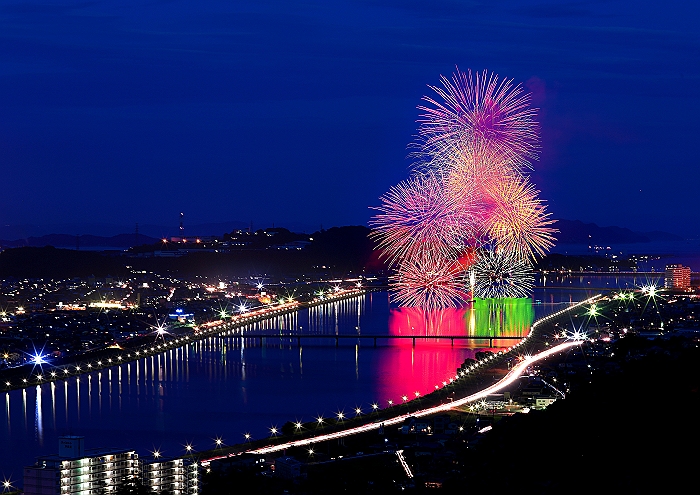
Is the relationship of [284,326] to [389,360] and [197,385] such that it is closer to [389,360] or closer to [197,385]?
[389,360]

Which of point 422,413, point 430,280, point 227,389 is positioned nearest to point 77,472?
point 422,413

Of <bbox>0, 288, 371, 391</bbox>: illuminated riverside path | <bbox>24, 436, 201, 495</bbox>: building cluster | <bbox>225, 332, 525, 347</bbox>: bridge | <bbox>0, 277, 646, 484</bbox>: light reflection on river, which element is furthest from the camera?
<bbox>225, 332, 525, 347</bbox>: bridge

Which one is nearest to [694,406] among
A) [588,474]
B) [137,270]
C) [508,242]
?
[588,474]

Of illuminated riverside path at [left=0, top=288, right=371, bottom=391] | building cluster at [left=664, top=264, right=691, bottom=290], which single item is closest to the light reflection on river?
illuminated riverside path at [left=0, top=288, right=371, bottom=391]

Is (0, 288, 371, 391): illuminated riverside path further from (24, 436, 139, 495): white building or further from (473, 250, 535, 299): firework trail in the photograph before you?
(24, 436, 139, 495): white building

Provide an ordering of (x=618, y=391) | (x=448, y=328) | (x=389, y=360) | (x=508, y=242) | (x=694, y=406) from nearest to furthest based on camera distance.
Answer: (x=694, y=406), (x=618, y=391), (x=508, y=242), (x=389, y=360), (x=448, y=328)
